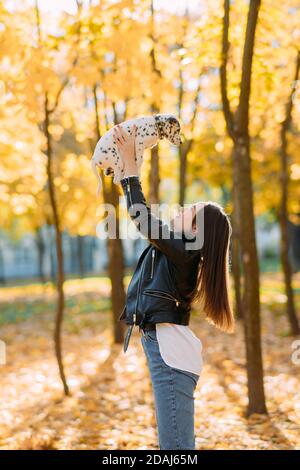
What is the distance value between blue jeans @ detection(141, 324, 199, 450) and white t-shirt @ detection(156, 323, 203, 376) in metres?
0.03

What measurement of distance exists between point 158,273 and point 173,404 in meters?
0.59

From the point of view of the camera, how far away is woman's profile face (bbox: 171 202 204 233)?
2.73 m

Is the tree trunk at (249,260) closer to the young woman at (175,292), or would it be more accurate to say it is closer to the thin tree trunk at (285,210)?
the young woman at (175,292)

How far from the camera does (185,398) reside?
8.46ft

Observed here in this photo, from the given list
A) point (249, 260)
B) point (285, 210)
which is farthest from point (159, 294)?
point (285, 210)

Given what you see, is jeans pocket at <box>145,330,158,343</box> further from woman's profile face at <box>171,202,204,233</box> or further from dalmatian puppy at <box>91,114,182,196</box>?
dalmatian puppy at <box>91,114,182,196</box>

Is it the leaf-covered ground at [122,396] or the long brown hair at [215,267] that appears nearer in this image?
the long brown hair at [215,267]

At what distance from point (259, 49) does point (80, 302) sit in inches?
475

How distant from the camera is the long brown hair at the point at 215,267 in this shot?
2695mm

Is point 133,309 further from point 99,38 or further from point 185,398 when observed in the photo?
point 99,38

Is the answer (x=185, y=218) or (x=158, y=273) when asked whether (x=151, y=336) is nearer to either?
(x=158, y=273)

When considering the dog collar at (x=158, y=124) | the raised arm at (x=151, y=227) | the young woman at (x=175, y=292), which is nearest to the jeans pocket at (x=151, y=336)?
the young woman at (x=175, y=292)

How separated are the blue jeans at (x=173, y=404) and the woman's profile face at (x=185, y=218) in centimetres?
59
